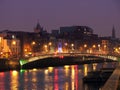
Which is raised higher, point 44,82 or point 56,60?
point 56,60

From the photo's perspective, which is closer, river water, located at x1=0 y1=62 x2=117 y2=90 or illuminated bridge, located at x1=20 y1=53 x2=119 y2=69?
river water, located at x1=0 y1=62 x2=117 y2=90

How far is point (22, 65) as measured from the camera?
Result: 51594mm

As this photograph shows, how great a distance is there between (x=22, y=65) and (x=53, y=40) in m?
32.5

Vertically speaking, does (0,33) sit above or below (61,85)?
above

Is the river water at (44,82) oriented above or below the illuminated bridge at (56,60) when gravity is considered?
below

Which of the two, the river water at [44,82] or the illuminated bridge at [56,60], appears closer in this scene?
the river water at [44,82]

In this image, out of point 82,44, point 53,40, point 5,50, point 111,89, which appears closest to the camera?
point 111,89

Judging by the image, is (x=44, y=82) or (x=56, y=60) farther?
(x=56, y=60)

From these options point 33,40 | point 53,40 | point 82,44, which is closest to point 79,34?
point 82,44

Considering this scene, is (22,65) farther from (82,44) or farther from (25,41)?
(82,44)

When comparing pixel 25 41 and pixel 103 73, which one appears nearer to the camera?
pixel 103 73

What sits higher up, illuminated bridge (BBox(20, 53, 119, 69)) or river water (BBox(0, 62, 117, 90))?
illuminated bridge (BBox(20, 53, 119, 69))

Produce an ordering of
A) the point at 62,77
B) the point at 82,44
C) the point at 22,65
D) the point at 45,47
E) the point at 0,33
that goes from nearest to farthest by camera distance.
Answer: the point at 62,77 < the point at 22,65 < the point at 0,33 < the point at 45,47 < the point at 82,44

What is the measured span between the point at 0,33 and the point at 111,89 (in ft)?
152
